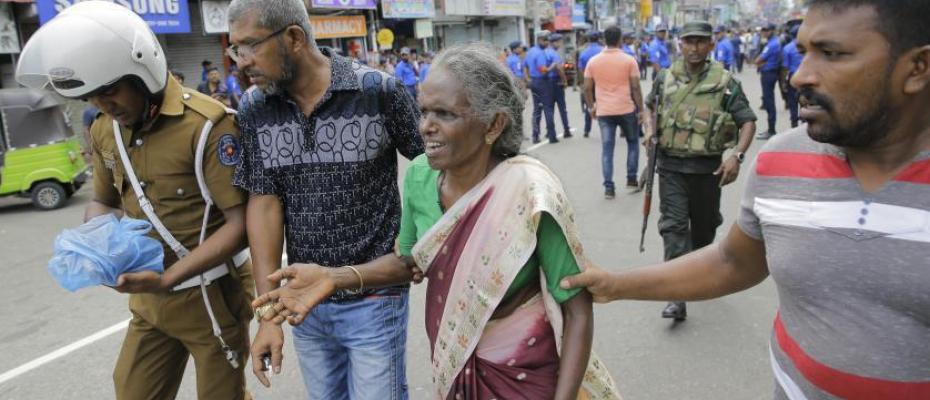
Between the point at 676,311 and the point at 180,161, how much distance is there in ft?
9.46

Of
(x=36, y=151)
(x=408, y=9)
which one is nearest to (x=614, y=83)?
(x=36, y=151)

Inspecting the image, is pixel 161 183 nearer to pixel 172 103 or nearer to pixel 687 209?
pixel 172 103

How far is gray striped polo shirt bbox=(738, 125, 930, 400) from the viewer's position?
1220 millimetres

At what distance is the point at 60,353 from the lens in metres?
4.17

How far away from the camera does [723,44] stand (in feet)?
55.2

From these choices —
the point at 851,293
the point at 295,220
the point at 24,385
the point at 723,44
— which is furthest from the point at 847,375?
the point at 723,44

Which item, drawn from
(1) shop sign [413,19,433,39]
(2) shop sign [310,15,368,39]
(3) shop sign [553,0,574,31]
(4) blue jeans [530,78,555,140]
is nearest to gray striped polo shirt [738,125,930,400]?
(4) blue jeans [530,78,555,140]

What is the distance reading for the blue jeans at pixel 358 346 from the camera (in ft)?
7.29

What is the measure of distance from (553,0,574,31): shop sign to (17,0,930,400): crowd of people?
109 ft

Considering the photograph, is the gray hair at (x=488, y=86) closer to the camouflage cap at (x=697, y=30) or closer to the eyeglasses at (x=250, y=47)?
the eyeglasses at (x=250, y=47)

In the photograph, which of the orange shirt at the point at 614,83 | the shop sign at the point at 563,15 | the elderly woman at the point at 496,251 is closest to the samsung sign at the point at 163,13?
the orange shirt at the point at 614,83

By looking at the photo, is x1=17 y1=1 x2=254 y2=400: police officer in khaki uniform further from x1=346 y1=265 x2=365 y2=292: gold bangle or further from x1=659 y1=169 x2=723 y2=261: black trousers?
x1=659 y1=169 x2=723 y2=261: black trousers

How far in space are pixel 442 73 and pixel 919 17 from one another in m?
0.99

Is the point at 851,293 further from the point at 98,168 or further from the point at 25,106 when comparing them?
the point at 25,106
